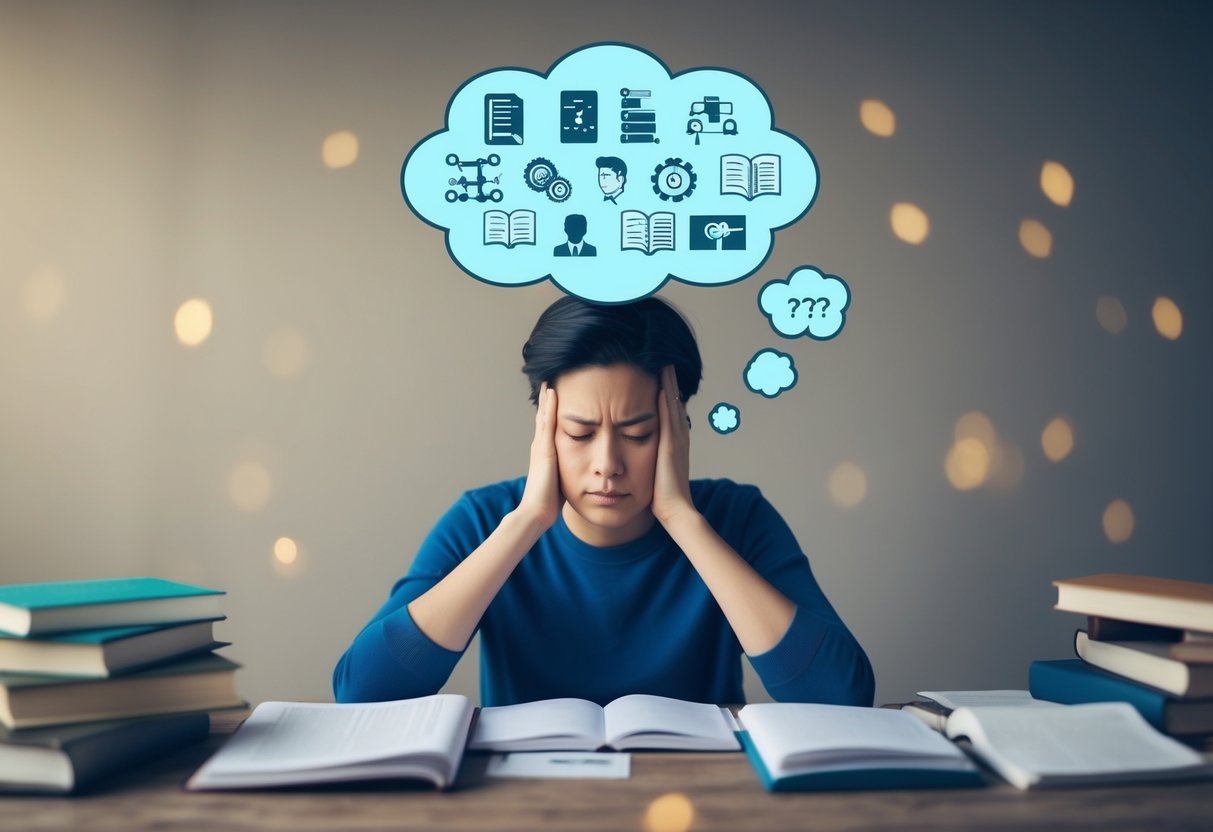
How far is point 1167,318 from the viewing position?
2404 millimetres

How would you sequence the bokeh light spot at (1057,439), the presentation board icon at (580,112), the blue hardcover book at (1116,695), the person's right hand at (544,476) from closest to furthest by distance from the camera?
the blue hardcover book at (1116,695) < the person's right hand at (544,476) < the presentation board icon at (580,112) < the bokeh light spot at (1057,439)

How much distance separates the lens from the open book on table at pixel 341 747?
809mm

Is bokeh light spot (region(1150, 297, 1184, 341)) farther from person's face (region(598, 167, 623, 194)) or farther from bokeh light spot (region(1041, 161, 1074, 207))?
person's face (region(598, 167, 623, 194))

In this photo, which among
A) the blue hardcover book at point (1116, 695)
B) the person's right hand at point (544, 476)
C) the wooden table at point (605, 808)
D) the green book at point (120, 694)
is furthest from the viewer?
the person's right hand at point (544, 476)

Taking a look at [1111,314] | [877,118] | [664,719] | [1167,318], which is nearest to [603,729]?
[664,719]

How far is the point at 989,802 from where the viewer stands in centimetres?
79

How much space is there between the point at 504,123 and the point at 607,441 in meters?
1.17

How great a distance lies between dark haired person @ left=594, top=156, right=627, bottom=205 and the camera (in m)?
2.27

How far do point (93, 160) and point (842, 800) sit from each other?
7.71 feet

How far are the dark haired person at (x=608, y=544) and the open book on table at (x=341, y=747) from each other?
32 centimetres

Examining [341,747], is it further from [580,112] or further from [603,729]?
[580,112]

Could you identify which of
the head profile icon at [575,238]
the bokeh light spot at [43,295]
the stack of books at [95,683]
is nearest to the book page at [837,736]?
the stack of books at [95,683]

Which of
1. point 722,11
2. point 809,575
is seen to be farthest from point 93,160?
point 809,575

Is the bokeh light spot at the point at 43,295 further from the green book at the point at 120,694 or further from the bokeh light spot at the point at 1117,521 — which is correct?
the bokeh light spot at the point at 1117,521
